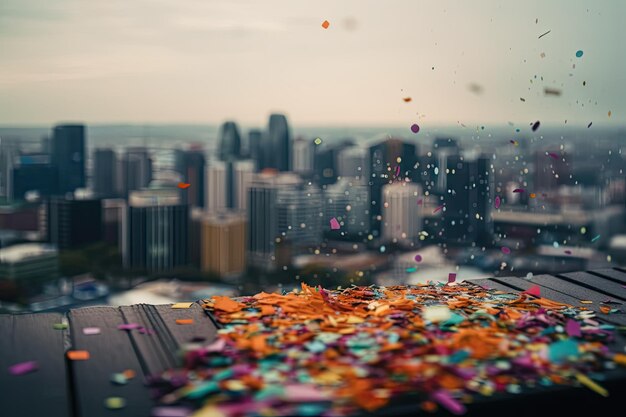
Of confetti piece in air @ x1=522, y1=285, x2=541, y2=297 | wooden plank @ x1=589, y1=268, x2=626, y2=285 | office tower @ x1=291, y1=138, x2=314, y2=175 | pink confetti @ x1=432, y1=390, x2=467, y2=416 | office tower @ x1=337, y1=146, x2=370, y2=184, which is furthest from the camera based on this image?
office tower @ x1=291, y1=138, x2=314, y2=175

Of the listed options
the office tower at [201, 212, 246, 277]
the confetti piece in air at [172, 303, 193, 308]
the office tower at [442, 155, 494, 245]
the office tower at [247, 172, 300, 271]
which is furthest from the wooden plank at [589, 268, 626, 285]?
the office tower at [201, 212, 246, 277]

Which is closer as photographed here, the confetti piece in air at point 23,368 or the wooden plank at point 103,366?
the wooden plank at point 103,366

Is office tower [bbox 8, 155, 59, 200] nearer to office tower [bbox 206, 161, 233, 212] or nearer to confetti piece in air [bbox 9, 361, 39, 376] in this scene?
office tower [bbox 206, 161, 233, 212]

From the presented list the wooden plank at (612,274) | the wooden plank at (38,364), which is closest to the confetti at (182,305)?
the wooden plank at (38,364)

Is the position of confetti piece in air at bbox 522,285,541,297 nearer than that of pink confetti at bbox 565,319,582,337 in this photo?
No

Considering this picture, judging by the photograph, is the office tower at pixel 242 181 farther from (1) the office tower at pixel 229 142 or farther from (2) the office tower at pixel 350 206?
(2) the office tower at pixel 350 206

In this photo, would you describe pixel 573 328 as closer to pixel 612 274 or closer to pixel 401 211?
pixel 612 274
